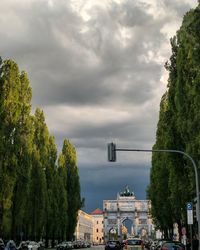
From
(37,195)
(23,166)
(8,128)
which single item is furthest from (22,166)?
(37,195)

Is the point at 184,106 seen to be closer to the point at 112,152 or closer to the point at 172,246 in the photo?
the point at 112,152

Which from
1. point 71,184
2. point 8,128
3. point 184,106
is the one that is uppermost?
point 8,128

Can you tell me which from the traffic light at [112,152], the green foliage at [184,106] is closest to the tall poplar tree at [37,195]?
the green foliage at [184,106]

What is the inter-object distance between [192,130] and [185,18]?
6.81m

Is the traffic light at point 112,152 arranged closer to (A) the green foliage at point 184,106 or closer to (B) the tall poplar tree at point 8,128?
(A) the green foliage at point 184,106

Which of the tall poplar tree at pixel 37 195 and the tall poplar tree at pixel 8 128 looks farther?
the tall poplar tree at pixel 37 195

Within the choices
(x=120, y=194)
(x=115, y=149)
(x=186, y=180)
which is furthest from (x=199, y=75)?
(x=120, y=194)

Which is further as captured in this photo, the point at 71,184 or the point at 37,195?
the point at 71,184

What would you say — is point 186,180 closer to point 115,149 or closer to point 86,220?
point 115,149

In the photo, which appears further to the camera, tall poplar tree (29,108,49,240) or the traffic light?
tall poplar tree (29,108,49,240)

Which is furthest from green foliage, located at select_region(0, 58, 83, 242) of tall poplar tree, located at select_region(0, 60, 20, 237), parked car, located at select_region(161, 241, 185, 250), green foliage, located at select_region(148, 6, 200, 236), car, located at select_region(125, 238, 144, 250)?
parked car, located at select_region(161, 241, 185, 250)

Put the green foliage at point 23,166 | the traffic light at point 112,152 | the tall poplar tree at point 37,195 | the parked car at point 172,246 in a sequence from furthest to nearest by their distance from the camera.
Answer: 1. the tall poplar tree at point 37,195
2. the green foliage at point 23,166
3. the parked car at point 172,246
4. the traffic light at point 112,152

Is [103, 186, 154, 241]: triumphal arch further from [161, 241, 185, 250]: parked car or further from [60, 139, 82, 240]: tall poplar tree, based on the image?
[161, 241, 185, 250]: parked car

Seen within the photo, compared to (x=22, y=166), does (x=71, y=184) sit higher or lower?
higher
